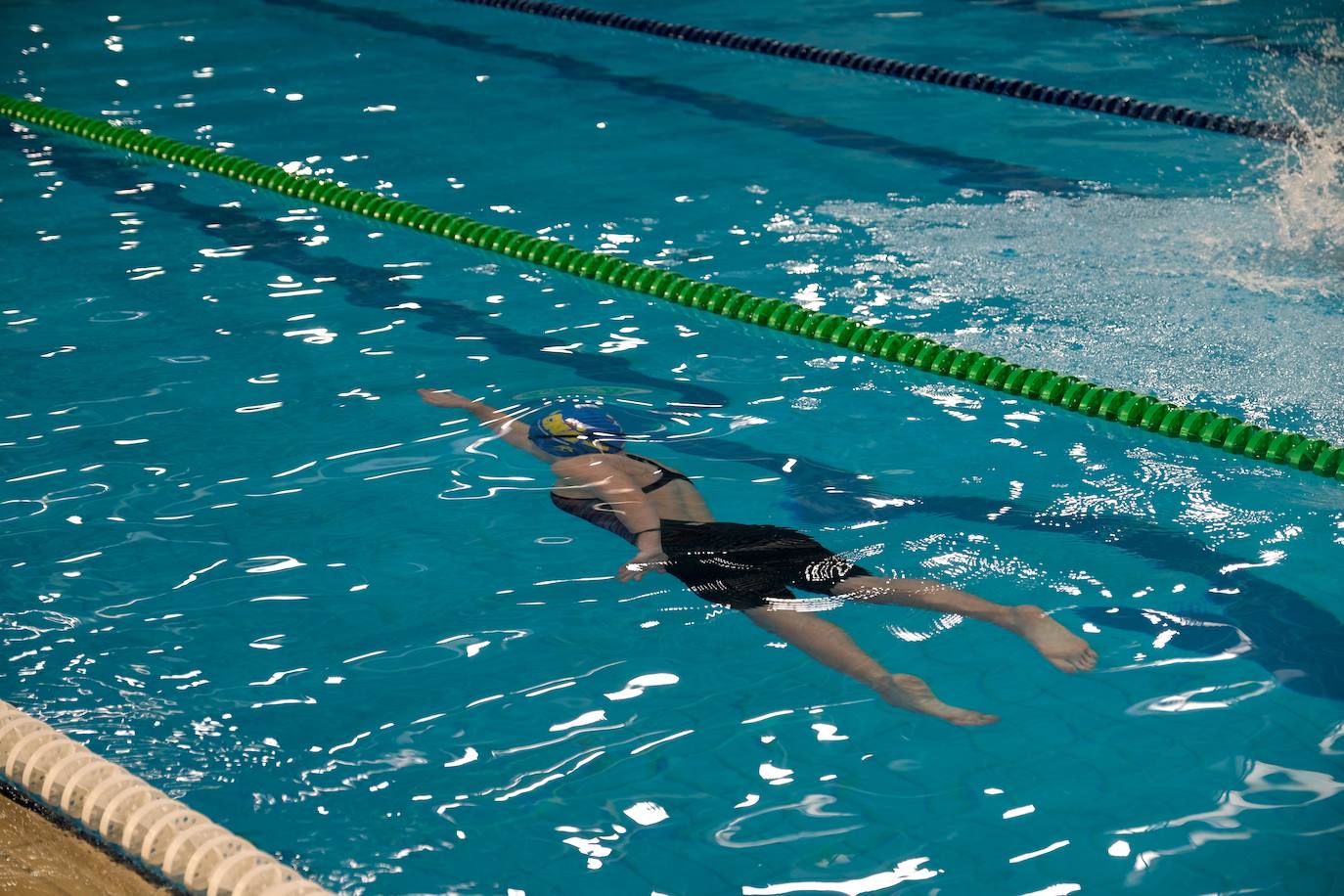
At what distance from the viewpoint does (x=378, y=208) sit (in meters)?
6.27

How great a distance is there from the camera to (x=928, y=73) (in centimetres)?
834

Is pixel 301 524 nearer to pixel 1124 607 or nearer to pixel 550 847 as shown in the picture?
pixel 550 847

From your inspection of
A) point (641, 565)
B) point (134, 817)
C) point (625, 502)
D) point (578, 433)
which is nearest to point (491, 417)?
point (578, 433)

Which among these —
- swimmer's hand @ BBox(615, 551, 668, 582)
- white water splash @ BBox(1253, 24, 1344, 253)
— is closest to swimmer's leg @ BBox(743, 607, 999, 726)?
swimmer's hand @ BBox(615, 551, 668, 582)

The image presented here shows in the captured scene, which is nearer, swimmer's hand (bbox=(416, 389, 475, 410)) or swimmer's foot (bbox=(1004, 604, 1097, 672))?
swimmer's foot (bbox=(1004, 604, 1097, 672))

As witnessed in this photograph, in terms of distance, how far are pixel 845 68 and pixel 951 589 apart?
235 inches

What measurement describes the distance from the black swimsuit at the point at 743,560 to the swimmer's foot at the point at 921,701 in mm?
378

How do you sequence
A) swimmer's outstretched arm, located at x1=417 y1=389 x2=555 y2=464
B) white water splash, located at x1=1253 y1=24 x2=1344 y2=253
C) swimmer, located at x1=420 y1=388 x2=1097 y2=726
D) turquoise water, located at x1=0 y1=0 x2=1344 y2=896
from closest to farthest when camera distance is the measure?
turquoise water, located at x1=0 y1=0 x2=1344 y2=896
swimmer, located at x1=420 y1=388 x2=1097 y2=726
swimmer's outstretched arm, located at x1=417 y1=389 x2=555 y2=464
white water splash, located at x1=1253 y1=24 x2=1344 y2=253

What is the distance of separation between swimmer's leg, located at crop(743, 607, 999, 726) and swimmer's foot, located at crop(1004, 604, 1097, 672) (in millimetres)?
248

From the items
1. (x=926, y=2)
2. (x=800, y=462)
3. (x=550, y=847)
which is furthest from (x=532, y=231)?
(x=926, y=2)

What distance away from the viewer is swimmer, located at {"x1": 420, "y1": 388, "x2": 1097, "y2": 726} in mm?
3057

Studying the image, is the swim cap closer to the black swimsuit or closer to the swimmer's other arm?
the swimmer's other arm

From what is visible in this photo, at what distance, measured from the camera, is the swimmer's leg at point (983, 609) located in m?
3.07

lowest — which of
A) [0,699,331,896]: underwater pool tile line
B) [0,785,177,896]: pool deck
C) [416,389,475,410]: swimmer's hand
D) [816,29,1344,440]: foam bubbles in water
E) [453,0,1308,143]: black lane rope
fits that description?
[0,785,177,896]: pool deck
